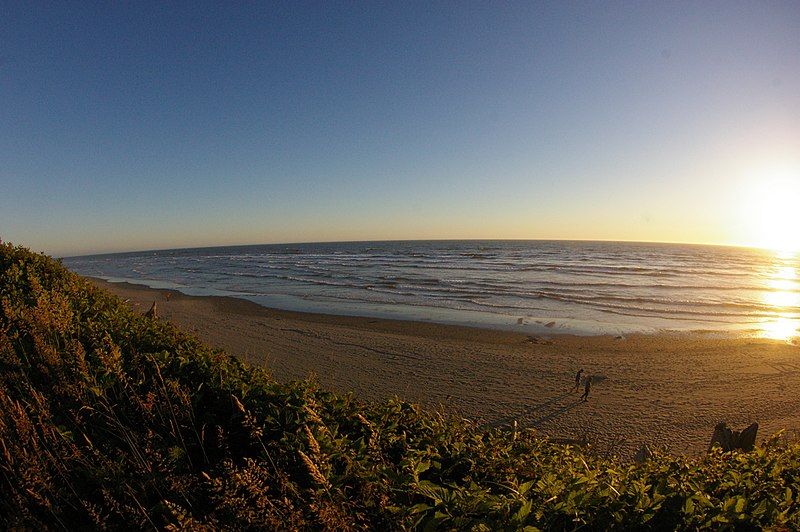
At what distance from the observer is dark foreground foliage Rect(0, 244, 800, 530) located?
6.28ft

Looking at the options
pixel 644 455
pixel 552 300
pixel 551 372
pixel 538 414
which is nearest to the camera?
pixel 644 455

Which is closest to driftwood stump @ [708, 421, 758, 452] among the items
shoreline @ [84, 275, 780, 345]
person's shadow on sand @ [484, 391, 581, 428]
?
person's shadow on sand @ [484, 391, 581, 428]

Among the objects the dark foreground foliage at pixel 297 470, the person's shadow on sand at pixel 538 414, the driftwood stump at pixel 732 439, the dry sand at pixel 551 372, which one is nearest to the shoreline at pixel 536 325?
the dry sand at pixel 551 372

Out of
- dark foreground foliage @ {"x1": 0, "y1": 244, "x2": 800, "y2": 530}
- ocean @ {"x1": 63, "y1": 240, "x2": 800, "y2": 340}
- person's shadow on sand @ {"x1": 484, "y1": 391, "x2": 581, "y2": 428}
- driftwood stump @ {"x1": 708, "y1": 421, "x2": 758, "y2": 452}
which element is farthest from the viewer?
ocean @ {"x1": 63, "y1": 240, "x2": 800, "y2": 340}

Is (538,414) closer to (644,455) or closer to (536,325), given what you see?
(644,455)

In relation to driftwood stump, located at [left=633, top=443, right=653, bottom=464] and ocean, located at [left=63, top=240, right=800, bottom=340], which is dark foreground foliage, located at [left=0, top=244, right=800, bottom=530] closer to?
driftwood stump, located at [left=633, top=443, right=653, bottom=464]

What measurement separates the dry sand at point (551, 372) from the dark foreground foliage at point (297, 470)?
473 cm

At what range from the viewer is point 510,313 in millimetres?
18438

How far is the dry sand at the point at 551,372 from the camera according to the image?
7.42 m

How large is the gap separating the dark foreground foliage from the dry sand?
473cm

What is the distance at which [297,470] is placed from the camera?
96.7 inches

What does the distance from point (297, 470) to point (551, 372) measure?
8.92 meters

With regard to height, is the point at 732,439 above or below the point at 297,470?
below

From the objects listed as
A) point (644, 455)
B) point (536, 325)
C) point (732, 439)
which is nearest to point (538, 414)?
point (732, 439)
